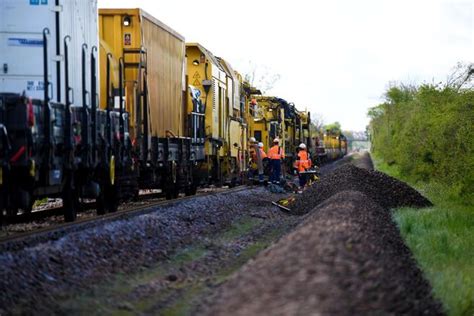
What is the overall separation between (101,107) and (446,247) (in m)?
7.33

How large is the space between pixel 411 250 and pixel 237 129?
19.4m

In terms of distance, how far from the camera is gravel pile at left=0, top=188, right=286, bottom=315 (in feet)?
29.2

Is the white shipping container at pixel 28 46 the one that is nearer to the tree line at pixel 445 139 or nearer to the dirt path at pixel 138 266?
the dirt path at pixel 138 266

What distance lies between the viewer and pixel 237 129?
32.0 m

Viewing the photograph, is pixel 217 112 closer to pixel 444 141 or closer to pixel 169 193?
pixel 169 193

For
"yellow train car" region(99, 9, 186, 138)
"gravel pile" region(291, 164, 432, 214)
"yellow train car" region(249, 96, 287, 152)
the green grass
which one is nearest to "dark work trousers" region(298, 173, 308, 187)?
"yellow train car" region(249, 96, 287, 152)

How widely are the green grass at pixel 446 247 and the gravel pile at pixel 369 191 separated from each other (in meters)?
0.94

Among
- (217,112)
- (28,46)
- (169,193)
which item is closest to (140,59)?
(28,46)

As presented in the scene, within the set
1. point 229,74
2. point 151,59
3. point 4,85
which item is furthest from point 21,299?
point 229,74

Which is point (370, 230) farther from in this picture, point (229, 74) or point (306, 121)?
point (306, 121)

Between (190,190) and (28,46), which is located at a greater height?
(28,46)

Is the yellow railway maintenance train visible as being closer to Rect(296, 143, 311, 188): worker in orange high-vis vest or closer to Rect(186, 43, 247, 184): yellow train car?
Rect(186, 43, 247, 184): yellow train car

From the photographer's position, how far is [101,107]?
56.7ft

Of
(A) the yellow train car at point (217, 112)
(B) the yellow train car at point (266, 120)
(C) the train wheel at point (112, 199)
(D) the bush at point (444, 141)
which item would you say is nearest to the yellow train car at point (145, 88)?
(C) the train wheel at point (112, 199)
